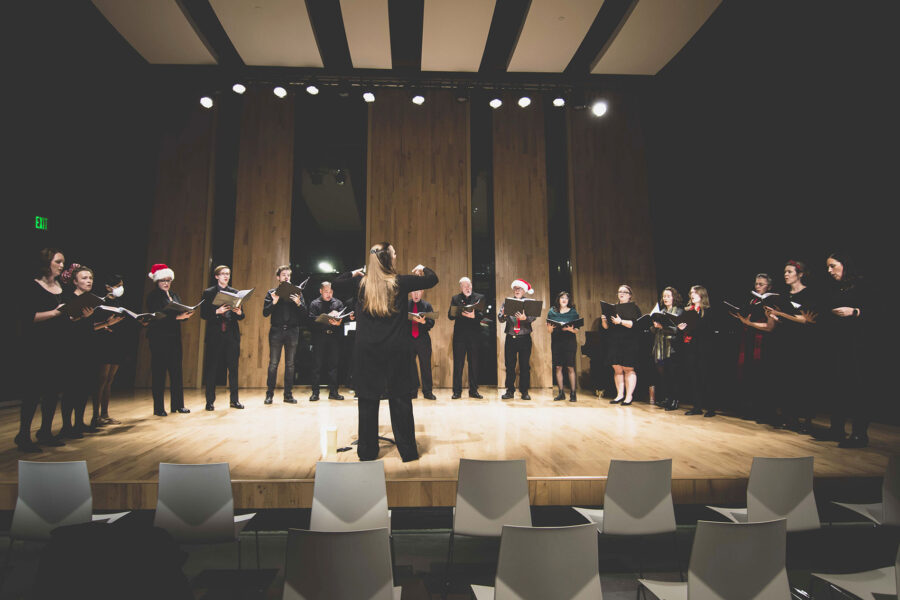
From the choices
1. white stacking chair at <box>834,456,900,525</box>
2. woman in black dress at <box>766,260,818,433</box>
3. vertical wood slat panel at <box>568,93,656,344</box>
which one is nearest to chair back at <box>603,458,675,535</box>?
white stacking chair at <box>834,456,900,525</box>

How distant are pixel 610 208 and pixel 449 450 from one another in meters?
5.63

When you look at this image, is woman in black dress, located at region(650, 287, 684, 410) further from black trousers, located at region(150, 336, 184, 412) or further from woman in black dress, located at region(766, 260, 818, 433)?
black trousers, located at region(150, 336, 184, 412)

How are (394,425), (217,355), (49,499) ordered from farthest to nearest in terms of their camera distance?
(217,355) < (394,425) < (49,499)

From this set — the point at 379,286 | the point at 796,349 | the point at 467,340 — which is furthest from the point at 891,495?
the point at 467,340

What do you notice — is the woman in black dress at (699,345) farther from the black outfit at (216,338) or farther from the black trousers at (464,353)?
A: the black outfit at (216,338)

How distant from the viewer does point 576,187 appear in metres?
7.38

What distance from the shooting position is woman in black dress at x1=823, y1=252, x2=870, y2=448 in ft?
11.4

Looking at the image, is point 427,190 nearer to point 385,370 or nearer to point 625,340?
point 625,340

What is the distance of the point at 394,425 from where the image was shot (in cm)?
302

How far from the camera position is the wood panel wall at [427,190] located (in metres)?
6.96

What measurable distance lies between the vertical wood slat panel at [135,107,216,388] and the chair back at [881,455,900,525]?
7.63 m

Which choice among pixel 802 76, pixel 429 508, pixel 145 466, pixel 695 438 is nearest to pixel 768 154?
pixel 802 76

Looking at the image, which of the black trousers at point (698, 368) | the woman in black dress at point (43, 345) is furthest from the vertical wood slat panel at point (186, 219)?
the black trousers at point (698, 368)

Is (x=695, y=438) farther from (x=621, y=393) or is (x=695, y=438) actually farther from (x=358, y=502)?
(x=358, y=502)
